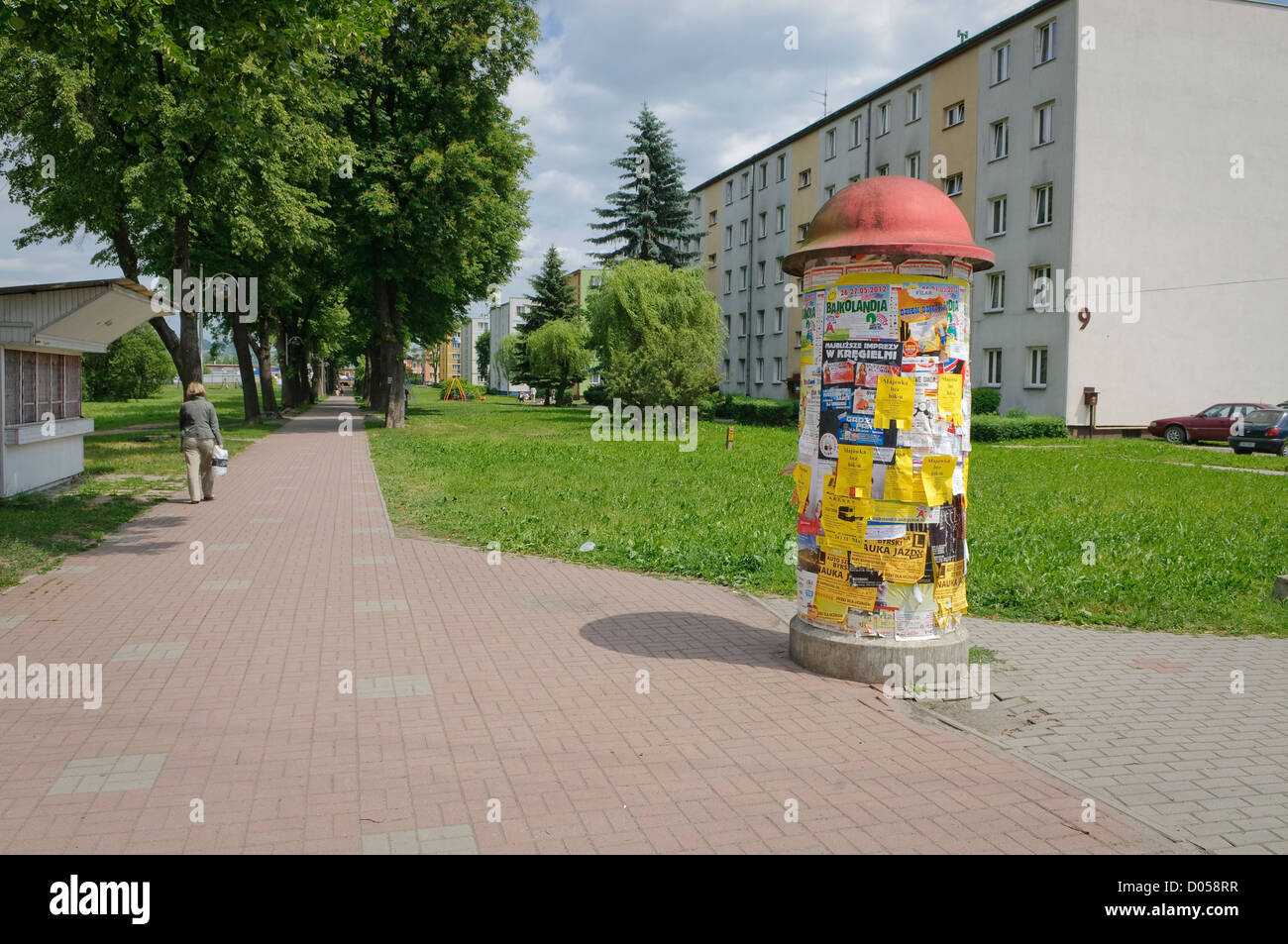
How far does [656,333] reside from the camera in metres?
37.0

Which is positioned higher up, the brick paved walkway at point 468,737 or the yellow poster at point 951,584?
the yellow poster at point 951,584

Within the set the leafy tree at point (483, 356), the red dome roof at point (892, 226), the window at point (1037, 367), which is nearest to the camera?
the red dome roof at point (892, 226)

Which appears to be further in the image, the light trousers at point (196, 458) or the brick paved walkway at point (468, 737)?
the light trousers at point (196, 458)

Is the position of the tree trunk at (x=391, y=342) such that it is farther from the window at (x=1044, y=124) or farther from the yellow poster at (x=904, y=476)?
the yellow poster at (x=904, y=476)

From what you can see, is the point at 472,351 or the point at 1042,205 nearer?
the point at 1042,205

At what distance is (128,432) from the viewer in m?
28.0

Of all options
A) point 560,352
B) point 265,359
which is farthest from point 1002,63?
point 560,352

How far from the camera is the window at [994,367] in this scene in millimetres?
35375

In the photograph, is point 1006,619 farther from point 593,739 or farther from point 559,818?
point 559,818

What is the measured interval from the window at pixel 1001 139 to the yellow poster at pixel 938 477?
32913mm

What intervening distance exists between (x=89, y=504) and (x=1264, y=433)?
27.8 meters

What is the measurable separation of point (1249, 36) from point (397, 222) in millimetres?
29723

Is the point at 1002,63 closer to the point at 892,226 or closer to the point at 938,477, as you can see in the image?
the point at 892,226

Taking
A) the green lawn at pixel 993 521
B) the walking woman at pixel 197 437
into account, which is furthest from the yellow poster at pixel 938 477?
the walking woman at pixel 197 437
